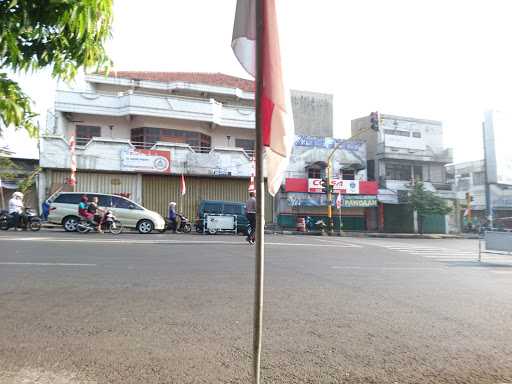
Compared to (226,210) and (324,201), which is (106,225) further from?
(324,201)

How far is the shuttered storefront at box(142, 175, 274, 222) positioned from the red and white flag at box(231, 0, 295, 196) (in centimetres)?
2416

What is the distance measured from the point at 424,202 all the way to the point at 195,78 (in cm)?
2076

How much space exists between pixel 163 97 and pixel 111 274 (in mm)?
20973

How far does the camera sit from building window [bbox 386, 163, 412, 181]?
3312cm

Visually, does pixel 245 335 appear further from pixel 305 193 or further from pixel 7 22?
pixel 305 193

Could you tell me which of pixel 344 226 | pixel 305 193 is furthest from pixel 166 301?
pixel 344 226

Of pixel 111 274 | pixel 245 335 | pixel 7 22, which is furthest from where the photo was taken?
pixel 111 274

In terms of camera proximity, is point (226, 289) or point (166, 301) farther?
point (226, 289)

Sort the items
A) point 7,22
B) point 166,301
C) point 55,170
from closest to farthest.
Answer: point 7,22
point 166,301
point 55,170

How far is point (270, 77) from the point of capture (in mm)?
2135

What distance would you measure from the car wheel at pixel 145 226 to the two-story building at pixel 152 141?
7434 millimetres

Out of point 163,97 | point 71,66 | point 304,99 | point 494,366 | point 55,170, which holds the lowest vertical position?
point 494,366

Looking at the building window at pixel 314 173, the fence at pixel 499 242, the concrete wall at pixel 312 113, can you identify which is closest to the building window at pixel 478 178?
the concrete wall at pixel 312 113

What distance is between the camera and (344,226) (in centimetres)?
3038
